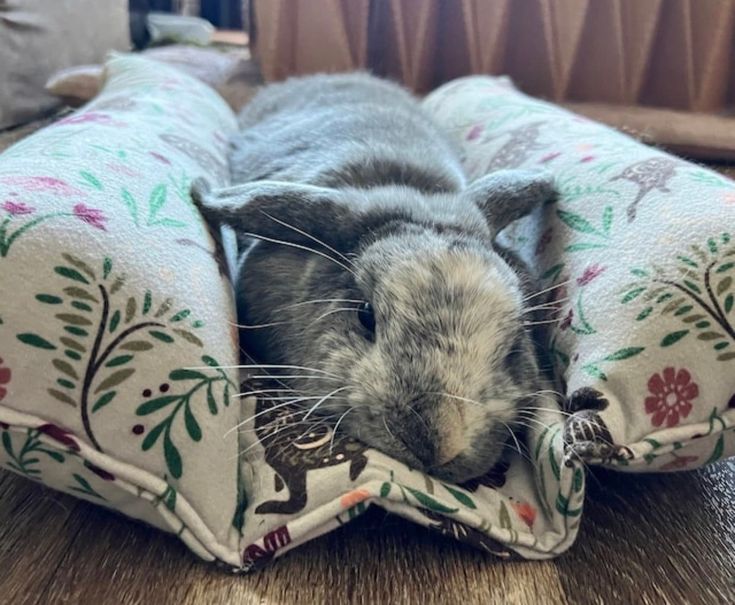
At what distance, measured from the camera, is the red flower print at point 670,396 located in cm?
77

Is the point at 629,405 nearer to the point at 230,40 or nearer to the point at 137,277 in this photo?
the point at 137,277

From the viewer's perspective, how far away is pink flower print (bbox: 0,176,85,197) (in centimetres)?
81

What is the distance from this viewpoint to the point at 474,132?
1542 millimetres

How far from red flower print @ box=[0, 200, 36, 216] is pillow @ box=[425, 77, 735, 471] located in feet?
1.90

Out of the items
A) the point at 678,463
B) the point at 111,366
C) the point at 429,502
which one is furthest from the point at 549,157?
the point at 111,366

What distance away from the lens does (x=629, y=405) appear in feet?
2.55

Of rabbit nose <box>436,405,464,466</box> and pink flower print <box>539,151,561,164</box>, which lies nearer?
rabbit nose <box>436,405,464,466</box>

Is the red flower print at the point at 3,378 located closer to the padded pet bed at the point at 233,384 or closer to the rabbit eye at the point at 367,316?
the padded pet bed at the point at 233,384

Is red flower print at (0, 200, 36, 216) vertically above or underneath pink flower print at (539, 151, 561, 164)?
above

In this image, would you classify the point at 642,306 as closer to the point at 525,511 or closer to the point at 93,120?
the point at 525,511

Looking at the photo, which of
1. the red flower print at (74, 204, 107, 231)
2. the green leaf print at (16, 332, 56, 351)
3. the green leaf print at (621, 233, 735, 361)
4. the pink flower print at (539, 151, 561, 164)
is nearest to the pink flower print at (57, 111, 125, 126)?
the red flower print at (74, 204, 107, 231)

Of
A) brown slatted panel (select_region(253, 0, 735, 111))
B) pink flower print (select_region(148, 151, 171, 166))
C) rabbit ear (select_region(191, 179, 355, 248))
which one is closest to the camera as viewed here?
rabbit ear (select_region(191, 179, 355, 248))

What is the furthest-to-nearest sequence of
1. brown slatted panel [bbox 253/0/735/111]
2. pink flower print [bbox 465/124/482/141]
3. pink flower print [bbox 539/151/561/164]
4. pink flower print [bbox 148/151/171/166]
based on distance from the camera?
brown slatted panel [bbox 253/0/735/111] → pink flower print [bbox 465/124/482/141] → pink flower print [bbox 539/151/561/164] → pink flower print [bbox 148/151/171/166]

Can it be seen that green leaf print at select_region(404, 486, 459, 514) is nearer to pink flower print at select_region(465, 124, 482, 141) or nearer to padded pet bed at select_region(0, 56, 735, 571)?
padded pet bed at select_region(0, 56, 735, 571)
